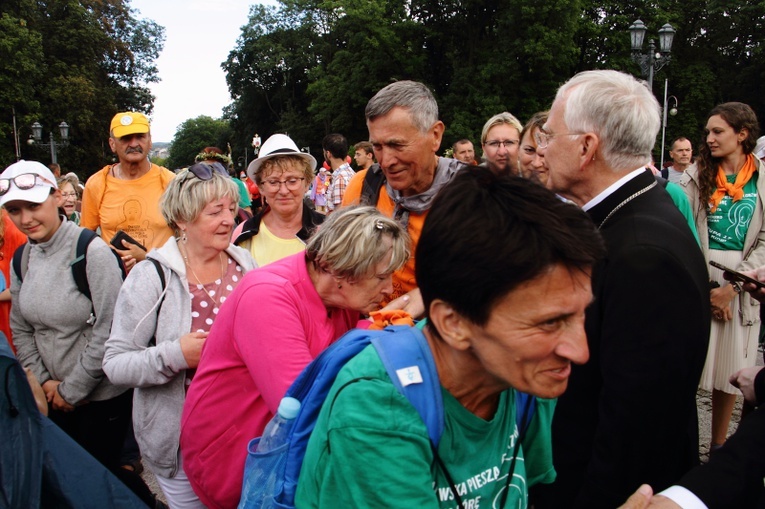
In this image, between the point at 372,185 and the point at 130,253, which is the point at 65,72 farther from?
the point at 372,185

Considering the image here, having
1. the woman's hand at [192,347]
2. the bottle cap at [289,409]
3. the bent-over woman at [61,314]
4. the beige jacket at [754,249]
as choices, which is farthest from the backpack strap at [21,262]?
the beige jacket at [754,249]

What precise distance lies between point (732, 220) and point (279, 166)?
3.36 metres

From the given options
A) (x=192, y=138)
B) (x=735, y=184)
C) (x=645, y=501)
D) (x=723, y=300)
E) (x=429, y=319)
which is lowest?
(x=723, y=300)

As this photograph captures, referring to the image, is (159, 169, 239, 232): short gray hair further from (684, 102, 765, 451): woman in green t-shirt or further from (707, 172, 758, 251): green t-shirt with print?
(707, 172, 758, 251): green t-shirt with print

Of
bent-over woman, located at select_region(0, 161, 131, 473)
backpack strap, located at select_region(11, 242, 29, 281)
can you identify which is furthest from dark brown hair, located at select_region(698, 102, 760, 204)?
backpack strap, located at select_region(11, 242, 29, 281)

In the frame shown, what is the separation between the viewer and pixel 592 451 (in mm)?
1995

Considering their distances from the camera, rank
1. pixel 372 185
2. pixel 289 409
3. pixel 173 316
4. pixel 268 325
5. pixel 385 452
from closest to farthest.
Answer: pixel 385 452 < pixel 289 409 < pixel 268 325 < pixel 173 316 < pixel 372 185

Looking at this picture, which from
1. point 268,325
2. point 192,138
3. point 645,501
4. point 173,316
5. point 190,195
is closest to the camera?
point 645,501

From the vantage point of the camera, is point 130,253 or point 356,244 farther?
point 130,253

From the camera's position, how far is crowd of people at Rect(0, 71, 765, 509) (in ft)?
4.00

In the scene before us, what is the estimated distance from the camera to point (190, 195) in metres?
2.86

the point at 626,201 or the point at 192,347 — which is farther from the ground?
the point at 626,201

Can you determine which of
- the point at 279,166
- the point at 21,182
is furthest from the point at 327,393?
the point at 21,182

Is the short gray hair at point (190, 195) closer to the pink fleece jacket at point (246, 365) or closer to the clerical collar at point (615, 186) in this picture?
the pink fleece jacket at point (246, 365)
